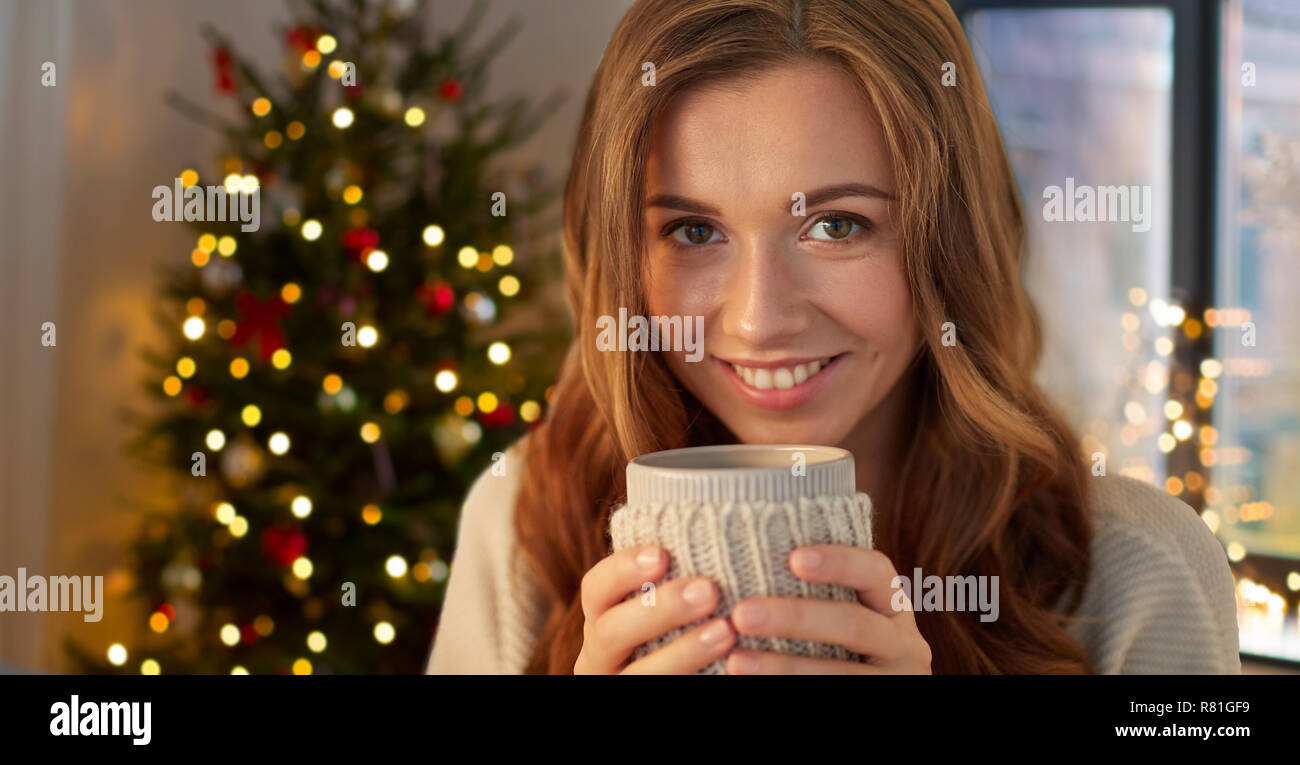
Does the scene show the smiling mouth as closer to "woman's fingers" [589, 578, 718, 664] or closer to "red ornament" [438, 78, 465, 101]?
"woman's fingers" [589, 578, 718, 664]

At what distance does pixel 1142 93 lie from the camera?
3584 mm

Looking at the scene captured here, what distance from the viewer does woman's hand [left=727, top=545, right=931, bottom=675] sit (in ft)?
1.82

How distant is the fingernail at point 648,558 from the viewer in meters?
0.57

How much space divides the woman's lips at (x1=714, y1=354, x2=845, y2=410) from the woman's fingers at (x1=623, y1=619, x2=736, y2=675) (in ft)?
1.11

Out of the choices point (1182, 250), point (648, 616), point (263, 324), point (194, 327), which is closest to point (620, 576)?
point (648, 616)

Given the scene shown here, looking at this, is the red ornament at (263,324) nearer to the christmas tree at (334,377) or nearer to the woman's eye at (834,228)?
the christmas tree at (334,377)

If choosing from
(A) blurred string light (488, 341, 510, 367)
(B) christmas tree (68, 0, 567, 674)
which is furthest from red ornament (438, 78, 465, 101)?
(A) blurred string light (488, 341, 510, 367)

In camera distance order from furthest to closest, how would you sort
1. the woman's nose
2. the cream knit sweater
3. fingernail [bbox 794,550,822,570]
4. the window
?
the window
the cream knit sweater
the woman's nose
fingernail [bbox 794,550,822,570]

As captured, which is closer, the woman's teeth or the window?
the woman's teeth

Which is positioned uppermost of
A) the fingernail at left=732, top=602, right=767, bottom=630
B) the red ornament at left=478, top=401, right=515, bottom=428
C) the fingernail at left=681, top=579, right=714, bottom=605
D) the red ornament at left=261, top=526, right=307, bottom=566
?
the red ornament at left=478, top=401, right=515, bottom=428

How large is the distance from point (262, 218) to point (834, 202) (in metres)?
1.92

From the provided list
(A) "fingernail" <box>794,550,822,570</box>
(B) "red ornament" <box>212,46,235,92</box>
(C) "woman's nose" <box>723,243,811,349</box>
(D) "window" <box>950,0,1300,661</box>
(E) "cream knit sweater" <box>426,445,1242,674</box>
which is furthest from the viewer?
(D) "window" <box>950,0,1300,661</box>

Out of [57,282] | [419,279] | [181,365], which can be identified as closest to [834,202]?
[419,279]

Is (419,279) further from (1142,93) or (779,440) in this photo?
(1142,93)
